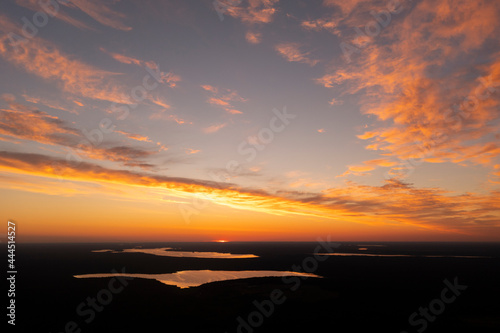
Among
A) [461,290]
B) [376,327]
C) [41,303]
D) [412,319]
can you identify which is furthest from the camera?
[461,290]

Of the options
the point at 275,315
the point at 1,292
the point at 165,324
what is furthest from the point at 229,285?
the point at 1,292

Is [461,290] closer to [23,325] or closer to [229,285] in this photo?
[229,285]

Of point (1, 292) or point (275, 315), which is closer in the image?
point (275, 315)

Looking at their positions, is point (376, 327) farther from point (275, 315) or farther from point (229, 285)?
point (229, 285)

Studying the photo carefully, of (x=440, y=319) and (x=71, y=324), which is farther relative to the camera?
(x=440, y=319)

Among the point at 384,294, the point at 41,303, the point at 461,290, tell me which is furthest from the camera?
the point at 461,290

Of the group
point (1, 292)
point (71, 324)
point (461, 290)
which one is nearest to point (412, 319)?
point (461, 290)

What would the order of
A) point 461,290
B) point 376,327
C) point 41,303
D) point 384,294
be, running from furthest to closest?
point 461,290
point 384,294
point 41,303
point 376,327
